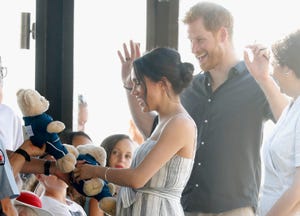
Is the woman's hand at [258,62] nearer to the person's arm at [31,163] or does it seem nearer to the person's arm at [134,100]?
the person's arm at [134,100]

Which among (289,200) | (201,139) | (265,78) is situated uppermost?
(265,78)

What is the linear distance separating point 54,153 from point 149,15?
1424mm

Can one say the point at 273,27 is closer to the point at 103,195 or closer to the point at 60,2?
the point at 60,2

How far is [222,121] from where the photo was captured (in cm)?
290

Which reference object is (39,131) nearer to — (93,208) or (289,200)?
(289,200)

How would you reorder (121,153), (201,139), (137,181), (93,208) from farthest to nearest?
(121,153), (93,208), (201,139), (137,181)

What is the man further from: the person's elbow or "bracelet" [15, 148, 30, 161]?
"bracelet" [15, 148, 30, 161]

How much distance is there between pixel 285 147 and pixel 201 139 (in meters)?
0.48

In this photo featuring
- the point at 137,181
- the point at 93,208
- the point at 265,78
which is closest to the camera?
the point at 137,181

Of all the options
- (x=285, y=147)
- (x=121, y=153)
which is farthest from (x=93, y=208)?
(x=285, y=147)

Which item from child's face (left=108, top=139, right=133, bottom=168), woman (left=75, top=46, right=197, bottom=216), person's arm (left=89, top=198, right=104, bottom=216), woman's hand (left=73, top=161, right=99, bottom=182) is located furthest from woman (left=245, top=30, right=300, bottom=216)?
child's face (left=108, top=139, right=133, bottom=168)

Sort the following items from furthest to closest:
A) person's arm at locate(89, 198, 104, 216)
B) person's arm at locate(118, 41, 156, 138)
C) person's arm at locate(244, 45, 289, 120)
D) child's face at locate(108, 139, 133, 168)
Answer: child's face at locate(108, 139, 133, 168) < person's arm at locate(89, 198, 104, 216) < person's arm at locate(118, 41, 156, 138) < person's arm at locate(244, 45, 289, 120)

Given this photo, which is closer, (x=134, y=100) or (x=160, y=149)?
(x=160, y=149)

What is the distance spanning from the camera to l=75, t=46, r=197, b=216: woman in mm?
2467
